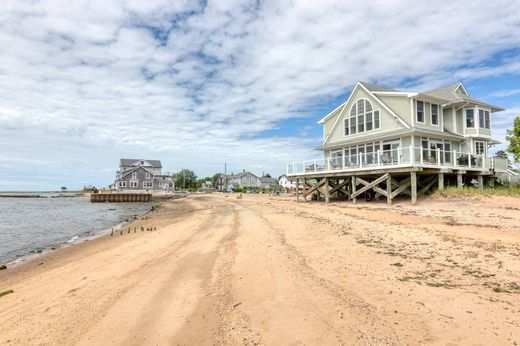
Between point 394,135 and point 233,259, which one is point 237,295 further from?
point 394,135

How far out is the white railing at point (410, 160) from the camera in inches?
741

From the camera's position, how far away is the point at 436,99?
74.6 ft

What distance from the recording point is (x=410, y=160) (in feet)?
60.2

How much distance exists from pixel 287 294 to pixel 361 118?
22.7 meters

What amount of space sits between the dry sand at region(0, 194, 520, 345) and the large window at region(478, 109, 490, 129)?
59.3 ft

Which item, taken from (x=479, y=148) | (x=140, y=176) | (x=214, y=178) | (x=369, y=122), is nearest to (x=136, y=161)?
(x=140, y=176)

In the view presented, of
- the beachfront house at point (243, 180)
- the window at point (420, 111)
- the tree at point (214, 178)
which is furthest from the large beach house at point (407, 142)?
the tree at point (214, 178)

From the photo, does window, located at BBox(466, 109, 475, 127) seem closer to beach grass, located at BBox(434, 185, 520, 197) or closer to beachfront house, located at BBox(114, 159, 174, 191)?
beach grass, located at BBox(434, 185, 520, 197)

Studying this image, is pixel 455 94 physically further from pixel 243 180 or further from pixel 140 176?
pixel 243 180

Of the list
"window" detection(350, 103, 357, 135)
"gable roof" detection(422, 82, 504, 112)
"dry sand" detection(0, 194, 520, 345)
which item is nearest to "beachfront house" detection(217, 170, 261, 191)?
"window" detection(350, 103, 357, 135)

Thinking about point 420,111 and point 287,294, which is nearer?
point 287,294

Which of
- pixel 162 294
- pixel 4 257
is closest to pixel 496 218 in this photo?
pixel 162 294

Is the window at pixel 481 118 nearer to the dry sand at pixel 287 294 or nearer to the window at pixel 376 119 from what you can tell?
the window at pixel 376 119

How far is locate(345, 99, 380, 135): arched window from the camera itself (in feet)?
79.8
